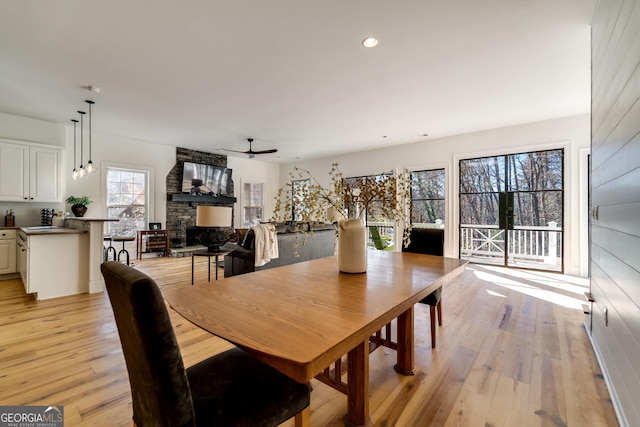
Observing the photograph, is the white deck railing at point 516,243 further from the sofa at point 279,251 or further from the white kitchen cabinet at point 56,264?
the white kitchen cabinet at point 56,264

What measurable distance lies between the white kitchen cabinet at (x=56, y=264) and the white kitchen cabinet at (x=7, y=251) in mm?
1340

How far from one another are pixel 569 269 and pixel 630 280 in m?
4.35

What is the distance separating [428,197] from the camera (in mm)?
6289

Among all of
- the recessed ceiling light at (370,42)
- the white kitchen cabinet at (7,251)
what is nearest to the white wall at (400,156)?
the white kitchen cabinet at (7,251)

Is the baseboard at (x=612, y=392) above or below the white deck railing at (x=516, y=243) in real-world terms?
below

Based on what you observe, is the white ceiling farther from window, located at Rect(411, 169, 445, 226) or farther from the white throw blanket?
the white throw blanket

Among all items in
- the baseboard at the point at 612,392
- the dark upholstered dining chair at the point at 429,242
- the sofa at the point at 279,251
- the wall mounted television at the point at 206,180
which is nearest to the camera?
the baseboard at the point at 612,392

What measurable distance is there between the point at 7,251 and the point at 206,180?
3.90 m

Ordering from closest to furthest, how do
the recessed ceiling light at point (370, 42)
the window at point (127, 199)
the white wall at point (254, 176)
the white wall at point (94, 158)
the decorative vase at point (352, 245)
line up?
1. the decorative vase at point (352, 245)
2. the recessed ceiling light at point (370, 42)
3. the white wall at point (94, 158)
4. the window at point (127, 199)
5. the white wall at point (254, 176)

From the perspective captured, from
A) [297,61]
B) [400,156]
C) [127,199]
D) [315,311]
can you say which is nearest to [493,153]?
[400,156]

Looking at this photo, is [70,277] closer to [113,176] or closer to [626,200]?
[113,176]

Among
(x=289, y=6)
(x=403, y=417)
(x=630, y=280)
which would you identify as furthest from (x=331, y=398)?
(x=289, y=6)

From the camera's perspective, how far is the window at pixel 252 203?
854cm

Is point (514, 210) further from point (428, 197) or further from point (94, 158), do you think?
point (94, 158)
